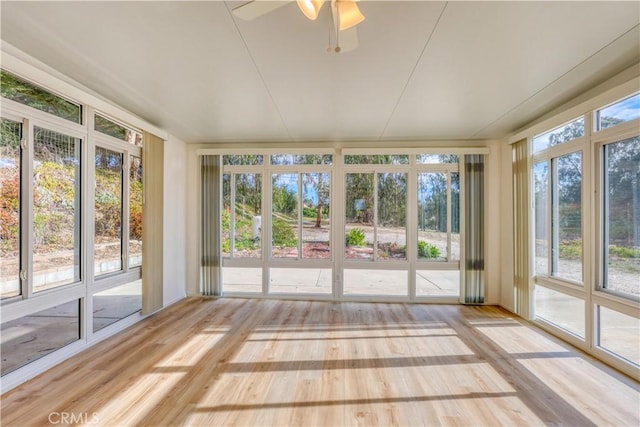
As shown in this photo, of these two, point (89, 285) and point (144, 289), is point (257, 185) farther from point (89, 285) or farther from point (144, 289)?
point (89, 285)

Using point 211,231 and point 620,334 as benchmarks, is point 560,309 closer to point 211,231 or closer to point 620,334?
point 620,334

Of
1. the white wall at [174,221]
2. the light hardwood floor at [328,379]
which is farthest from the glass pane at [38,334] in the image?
the white wall at [174,221]

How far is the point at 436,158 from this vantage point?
463 centimetres

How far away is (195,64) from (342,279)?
3622mm

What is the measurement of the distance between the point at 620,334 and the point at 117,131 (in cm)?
575

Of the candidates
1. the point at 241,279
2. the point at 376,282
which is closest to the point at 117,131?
the point at 241,279

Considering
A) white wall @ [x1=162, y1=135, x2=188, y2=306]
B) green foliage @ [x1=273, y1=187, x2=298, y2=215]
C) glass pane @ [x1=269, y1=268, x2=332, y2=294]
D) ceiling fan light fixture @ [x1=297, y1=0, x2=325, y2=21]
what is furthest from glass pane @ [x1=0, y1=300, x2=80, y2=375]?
ceiling fan light fixture @ [x1=297, y1=0, x2=325, y2=21]

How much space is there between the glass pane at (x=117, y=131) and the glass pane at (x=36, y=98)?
10.6 inches

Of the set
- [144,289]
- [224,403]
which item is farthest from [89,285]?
[224,403]

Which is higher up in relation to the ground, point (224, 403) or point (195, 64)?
point (195, 64)

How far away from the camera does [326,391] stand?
2.24 metres

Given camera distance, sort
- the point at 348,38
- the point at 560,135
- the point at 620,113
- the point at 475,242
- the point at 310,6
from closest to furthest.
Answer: the point at 310,6 < the point at 348,38 < the point at 620,113 < the point at 560,135 < the point at 475,242

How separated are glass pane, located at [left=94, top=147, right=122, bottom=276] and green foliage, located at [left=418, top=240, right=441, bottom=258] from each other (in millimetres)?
4300

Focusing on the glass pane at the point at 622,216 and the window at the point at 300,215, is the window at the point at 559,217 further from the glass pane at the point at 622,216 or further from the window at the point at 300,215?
the window at the point at 300,215
